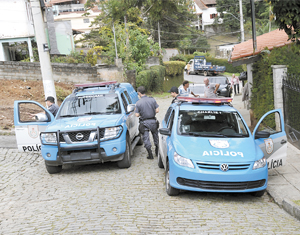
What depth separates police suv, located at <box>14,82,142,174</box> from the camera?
26.5 feet

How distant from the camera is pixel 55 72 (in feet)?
71.9

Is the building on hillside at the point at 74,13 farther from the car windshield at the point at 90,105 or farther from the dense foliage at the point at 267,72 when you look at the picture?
the car windshield at the point at 90,105

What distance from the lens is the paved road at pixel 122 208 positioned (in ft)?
17.2

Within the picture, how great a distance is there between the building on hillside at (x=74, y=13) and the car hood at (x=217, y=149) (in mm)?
73272

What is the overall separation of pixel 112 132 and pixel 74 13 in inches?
3059

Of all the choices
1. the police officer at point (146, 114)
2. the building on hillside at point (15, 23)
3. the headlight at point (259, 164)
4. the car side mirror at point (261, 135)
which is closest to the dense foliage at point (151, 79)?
the building on hillside at point (15, 23)

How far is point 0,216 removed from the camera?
6156mm

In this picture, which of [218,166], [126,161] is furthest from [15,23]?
[218,166]

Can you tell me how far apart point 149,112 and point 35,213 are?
4.06m

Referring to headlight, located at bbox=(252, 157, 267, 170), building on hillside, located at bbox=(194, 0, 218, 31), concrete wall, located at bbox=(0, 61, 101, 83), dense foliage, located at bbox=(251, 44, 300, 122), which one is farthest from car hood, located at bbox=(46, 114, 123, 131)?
building on hillside, located at bbox=(194, 0, 218, 31)

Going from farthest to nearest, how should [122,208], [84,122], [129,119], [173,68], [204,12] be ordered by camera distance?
[204,12] < [173,68] < [129,119] < [84,122] < [122,208]

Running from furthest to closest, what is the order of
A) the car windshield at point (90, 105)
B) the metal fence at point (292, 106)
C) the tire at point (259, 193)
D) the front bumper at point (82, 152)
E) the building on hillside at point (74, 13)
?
the building on hillside at point (74, 13) < the metal fence at point (292, 106) < the car windshield at point (90, 105) < the front bumper at point (82, 152) < the tire at point (259, 193)

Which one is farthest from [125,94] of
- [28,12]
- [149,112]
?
[28,12]

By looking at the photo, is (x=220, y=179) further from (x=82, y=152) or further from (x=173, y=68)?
(x=173, y=68)
